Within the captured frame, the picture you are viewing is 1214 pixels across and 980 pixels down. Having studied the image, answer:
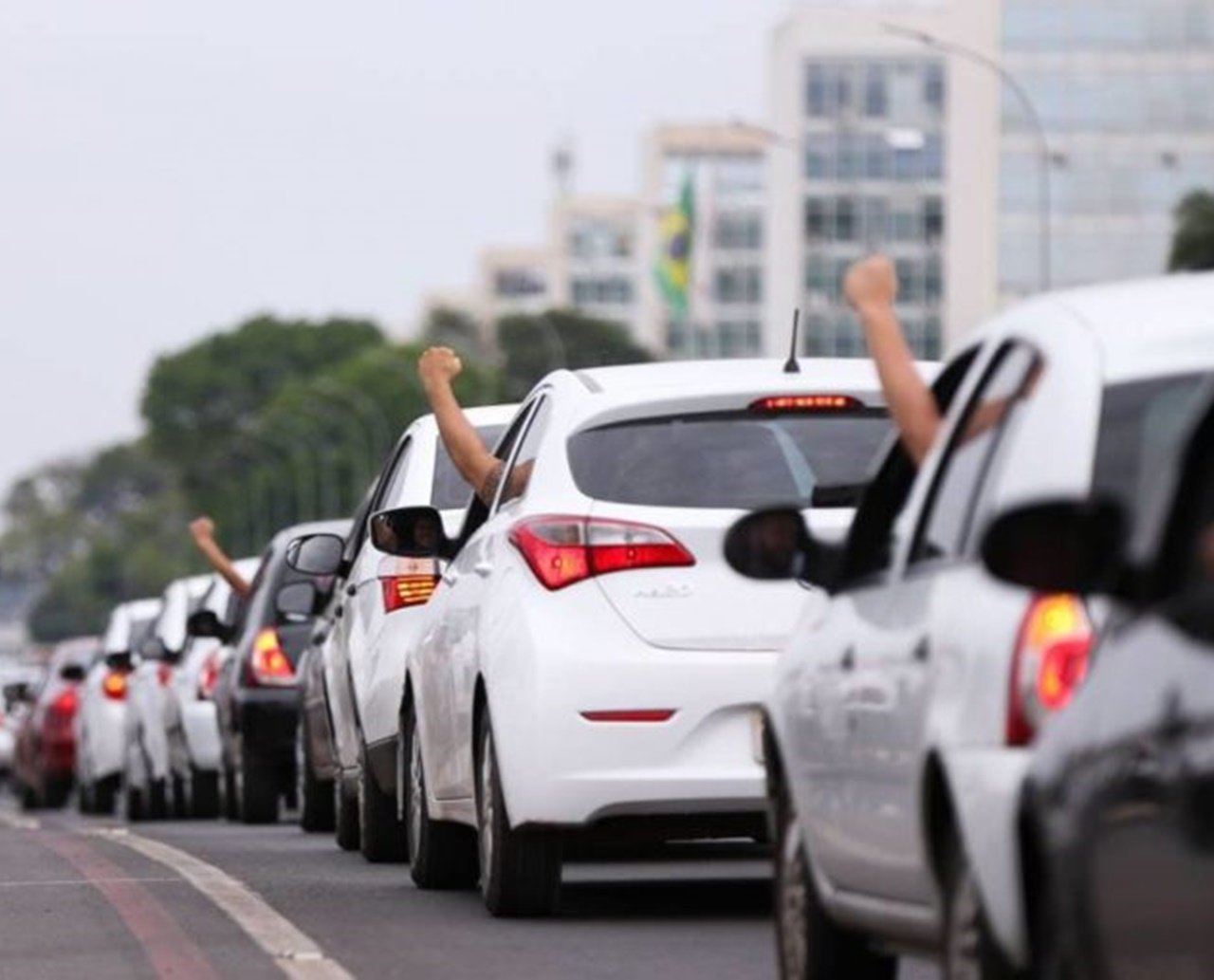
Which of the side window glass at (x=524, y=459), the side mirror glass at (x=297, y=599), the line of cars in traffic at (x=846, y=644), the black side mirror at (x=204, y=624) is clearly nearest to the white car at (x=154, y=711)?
the black side mirror at (x=204, y=624)

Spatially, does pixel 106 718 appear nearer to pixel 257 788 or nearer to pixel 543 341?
pixel 257 788

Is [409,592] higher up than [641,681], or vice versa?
[641,681]

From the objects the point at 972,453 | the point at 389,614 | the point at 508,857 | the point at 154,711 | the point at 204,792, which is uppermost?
the point at 972,453

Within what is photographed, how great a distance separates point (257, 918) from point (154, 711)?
17.9m

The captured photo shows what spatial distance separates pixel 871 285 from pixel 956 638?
237 cm

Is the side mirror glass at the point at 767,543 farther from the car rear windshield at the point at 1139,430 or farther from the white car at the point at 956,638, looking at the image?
the car rear windshield at the point at 1139,430

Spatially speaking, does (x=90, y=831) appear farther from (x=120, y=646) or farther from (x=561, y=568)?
(x=120, y=646)

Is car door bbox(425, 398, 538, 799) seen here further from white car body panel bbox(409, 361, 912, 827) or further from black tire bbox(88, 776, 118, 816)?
black tire bbox(88, 776, 118, 816)

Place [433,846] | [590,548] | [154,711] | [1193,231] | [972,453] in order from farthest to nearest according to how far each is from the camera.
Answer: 1. [1193,231]
2. [154,711]
3. [433,846]
4. [590,548]
5. [972,453]

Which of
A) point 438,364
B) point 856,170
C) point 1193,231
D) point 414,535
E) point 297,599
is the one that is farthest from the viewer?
point 856,170

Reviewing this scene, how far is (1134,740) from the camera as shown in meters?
6.74

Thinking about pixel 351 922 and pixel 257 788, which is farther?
pixel 257 788

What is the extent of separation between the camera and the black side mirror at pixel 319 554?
2014 cm

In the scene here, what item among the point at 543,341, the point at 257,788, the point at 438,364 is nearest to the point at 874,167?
the point at 543,341
